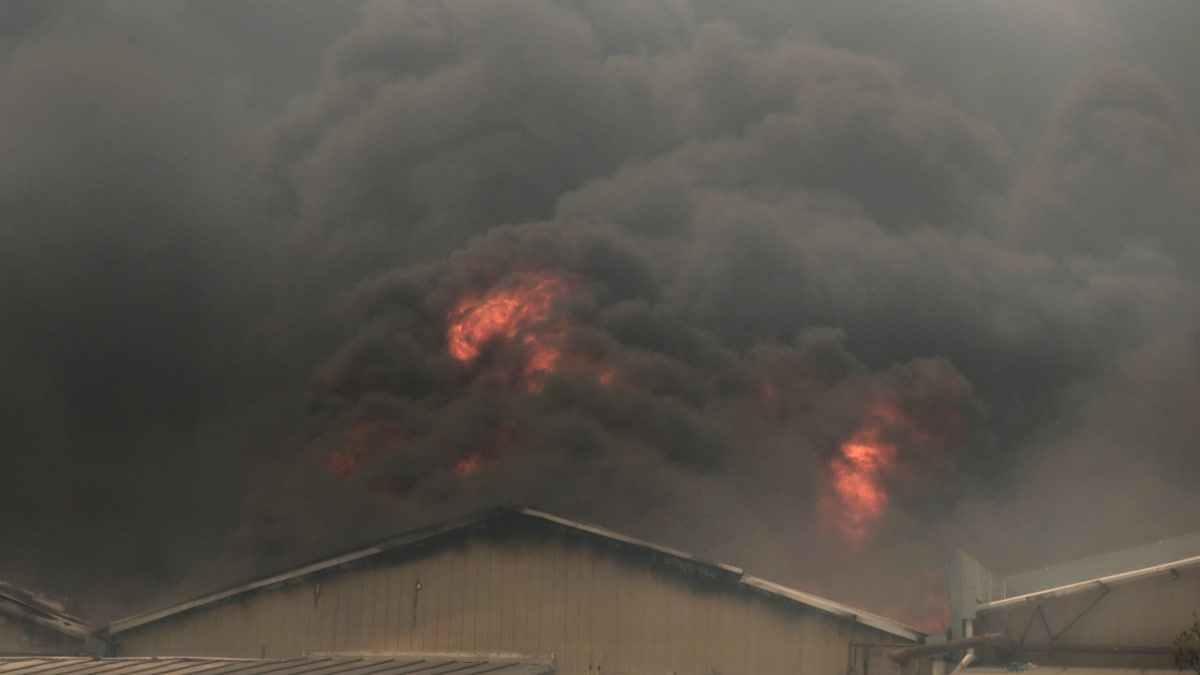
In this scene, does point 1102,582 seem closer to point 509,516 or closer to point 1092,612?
point 1092,612

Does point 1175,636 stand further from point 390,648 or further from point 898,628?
point 390,648

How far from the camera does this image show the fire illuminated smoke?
61.8 meters

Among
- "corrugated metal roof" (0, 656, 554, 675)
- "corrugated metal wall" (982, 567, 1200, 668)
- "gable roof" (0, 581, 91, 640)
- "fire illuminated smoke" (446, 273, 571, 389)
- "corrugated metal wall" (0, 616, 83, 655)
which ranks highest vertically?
"fire illuminated smoke" (446, 273, 571, 389)

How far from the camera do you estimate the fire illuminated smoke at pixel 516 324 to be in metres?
61.8

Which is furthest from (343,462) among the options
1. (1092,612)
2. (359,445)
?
(1092,612)

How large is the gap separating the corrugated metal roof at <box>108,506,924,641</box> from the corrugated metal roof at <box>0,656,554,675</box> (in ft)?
8.32

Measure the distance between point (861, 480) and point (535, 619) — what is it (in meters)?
27.6

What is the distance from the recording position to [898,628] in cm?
3228

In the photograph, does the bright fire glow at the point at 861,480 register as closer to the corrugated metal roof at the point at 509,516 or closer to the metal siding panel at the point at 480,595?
the corrugated metal roof at the point at 509,516

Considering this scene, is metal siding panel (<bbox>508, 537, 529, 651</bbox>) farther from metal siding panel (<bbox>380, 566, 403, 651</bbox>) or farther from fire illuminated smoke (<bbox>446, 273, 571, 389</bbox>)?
fire illuminated smoke (<bbox>446, 273, 571, 389</bbox>)

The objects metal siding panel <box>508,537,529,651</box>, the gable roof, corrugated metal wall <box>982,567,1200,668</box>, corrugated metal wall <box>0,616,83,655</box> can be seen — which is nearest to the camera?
corrugated metal wall <box>982,567,1200,668</box>

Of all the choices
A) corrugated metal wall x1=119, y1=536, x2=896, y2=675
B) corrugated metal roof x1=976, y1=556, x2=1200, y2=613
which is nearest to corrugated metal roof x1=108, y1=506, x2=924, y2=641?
corrugated metal wall x1=119, y1=536, x2=896, y2=675

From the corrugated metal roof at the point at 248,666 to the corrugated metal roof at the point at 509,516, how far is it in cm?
254

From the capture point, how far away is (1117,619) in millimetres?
29984
